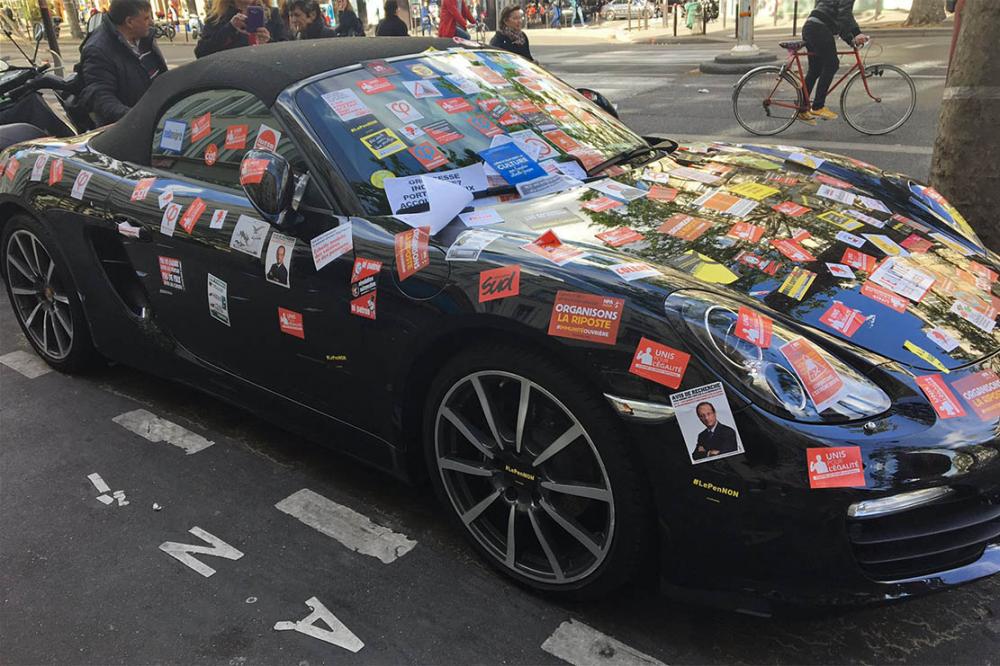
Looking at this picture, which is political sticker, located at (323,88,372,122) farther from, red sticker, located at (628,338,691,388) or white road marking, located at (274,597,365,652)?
white road marking, located at (274,597,365,652)

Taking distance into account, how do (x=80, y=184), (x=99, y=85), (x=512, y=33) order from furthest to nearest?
(x=512, y=33), (x=99, y=85), (x=80, y=184)

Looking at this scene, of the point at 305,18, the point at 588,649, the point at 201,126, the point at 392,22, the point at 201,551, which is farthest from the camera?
the point at 392,22

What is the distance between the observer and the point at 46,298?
13.1 feet

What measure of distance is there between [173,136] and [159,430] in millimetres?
1268

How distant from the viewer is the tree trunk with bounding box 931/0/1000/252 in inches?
159

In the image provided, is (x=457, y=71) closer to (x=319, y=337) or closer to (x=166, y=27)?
(x=319, y=337)

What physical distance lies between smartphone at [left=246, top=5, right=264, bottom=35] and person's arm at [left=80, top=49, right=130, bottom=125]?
1626mm

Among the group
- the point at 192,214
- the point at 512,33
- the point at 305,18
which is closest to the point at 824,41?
the point at 512,33

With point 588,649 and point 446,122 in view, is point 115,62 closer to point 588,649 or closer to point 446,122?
point 446,122

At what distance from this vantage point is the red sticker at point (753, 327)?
1.97 metres

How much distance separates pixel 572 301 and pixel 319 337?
0.98m

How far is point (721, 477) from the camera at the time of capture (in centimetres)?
190

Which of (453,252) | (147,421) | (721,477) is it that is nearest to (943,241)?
(721,477)

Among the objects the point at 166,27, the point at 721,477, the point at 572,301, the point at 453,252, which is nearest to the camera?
the point at 721,477
